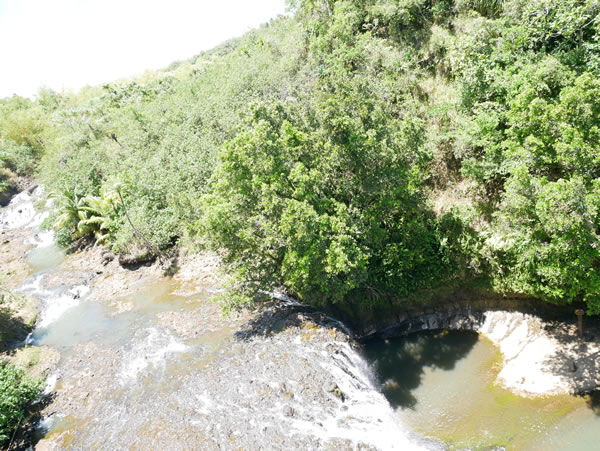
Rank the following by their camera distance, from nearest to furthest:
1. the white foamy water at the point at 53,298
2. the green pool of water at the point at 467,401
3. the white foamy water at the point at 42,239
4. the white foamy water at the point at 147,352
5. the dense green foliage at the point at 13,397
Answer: the green pool of water at the point at 467,401
the dense green foliage at the point at 13,397
the white foamy water at the point at 147,352
the white foamy water at the point at 53,298
the white foamy water at the point at 42,239

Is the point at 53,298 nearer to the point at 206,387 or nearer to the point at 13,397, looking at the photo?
the point at 13,397

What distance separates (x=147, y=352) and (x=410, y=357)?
14.5 meters

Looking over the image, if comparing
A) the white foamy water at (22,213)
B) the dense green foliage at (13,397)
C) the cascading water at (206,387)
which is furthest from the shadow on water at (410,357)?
the white foamy water at (22,213)

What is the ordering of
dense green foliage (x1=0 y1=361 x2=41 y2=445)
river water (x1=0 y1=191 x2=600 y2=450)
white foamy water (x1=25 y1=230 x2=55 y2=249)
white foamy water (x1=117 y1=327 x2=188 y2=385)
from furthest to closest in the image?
1. white foamy water (x1=25 y1=230 x2=55 y2=249)
2. white foamy water (x1=117 y1=327 x2=188 y2=385)
3. dense green foliage (x1=0 y1=361 x2=41 y2=445)
4. river water (x1=0 y1=191 x2=600 y2=450)

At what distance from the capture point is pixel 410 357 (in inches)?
697

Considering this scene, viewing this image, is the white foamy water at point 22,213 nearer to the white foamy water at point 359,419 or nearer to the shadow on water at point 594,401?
the white foamy water at point 359,419

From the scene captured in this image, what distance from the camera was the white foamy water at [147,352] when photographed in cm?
1828

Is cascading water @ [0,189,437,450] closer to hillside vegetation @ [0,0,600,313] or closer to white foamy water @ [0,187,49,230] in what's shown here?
hillside vegetation @ [0,0,600,313]

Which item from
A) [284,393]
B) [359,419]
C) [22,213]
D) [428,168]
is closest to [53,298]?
[284,393]

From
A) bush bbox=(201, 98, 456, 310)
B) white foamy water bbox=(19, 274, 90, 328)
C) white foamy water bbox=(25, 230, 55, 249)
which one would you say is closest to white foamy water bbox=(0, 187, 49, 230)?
white foamy water bbox=(25, 230, 55, 249)

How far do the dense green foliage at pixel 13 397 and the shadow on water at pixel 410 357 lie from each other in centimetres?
1703

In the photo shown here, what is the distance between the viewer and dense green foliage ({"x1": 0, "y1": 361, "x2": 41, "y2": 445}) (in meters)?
15.6

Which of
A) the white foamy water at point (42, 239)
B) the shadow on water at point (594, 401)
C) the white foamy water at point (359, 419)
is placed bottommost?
the shadow on water at point (594, 401)

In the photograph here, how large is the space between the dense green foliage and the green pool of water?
1711 cm
